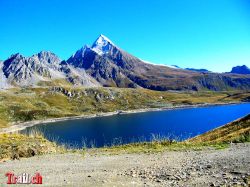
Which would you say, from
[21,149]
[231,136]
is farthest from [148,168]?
[231,136]

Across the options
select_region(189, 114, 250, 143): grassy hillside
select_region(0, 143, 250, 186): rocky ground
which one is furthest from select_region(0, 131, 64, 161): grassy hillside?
select_region(189, 114, 250, 143): grassy hillside

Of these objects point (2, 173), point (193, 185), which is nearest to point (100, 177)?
point (193, 185)

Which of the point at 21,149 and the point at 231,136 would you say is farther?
the point at 231,136

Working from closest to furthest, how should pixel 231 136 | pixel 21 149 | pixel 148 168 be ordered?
pixel 148 168 → pixel 21 149 → pixel 231 136

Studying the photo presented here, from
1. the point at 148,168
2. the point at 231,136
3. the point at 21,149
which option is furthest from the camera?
the point at 231,136

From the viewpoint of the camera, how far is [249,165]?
17516 millimetres

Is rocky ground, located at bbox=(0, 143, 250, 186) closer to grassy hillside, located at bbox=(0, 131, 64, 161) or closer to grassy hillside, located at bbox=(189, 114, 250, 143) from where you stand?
grassy hillside, located at bbox=(0, 131, 64, 161)

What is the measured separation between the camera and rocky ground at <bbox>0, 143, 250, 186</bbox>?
54.0 feet

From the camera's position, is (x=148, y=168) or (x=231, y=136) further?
(x=231, y=136)

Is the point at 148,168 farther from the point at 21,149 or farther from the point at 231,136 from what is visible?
the point at 231,136

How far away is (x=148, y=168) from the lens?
19.4 m

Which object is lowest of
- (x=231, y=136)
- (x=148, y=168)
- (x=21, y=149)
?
(x=148, y=168)

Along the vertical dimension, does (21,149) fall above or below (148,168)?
above

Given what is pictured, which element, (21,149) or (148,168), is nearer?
(148,168)
